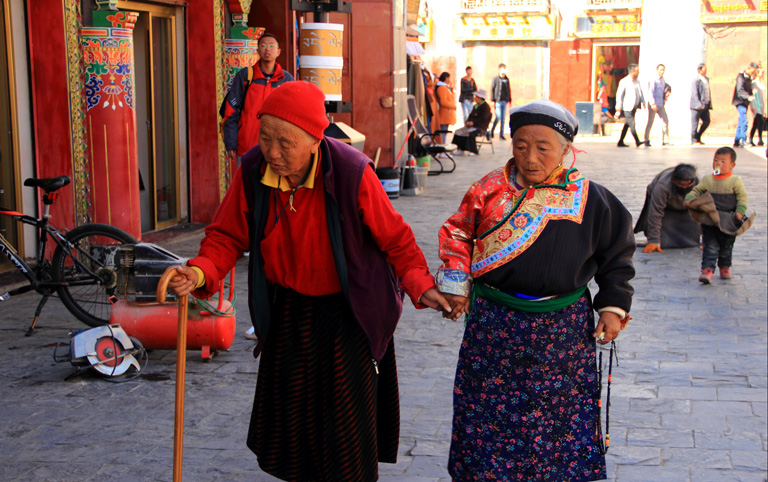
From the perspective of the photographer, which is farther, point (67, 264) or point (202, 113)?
point (202, 113)

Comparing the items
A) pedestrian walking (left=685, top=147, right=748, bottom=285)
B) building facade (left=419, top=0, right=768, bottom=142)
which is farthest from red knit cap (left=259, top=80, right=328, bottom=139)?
building facade (left=419, top=0, right=768, bottom=142)

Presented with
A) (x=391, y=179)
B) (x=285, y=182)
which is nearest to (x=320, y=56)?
(x=391, y=179)

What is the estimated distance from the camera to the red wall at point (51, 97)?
Answer: 735 centimetres

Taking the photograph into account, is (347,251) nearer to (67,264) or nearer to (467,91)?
(67,264)

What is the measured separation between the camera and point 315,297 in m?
3.08

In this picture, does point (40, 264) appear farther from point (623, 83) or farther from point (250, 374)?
point (623, 83)

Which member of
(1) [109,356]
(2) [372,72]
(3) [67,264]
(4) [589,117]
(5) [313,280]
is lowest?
(1) [109,356]

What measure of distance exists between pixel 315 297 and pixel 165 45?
7.30 m

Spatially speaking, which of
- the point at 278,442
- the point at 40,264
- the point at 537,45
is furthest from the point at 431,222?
the point at 537,45

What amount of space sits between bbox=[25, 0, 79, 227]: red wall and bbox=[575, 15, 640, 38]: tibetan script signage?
2536 cm

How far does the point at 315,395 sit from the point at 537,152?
3.71ft

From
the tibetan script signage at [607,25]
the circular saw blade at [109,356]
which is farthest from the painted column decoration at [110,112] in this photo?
the tibetan script signage at [607,25]

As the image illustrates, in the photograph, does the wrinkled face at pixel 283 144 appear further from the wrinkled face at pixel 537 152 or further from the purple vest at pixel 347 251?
the wrinkled face at pixel 537 152

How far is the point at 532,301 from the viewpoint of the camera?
9.76ft
